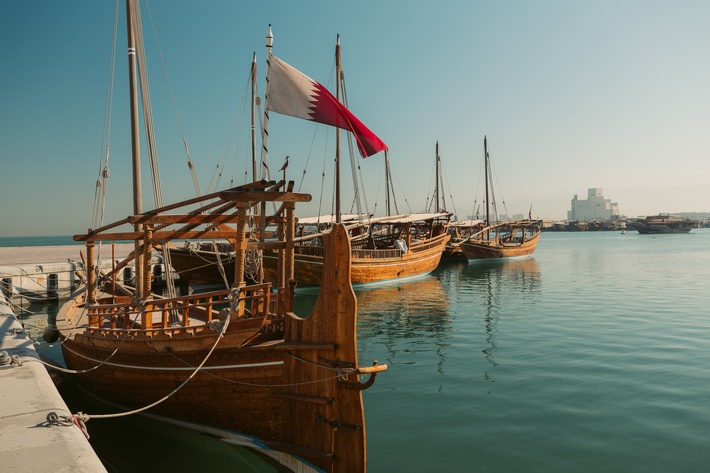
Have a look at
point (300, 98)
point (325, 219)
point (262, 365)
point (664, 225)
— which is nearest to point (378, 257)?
point (325, 219)

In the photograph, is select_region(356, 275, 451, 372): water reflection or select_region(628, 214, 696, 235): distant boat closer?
select_region(356, 275, 451, 372): water reflection

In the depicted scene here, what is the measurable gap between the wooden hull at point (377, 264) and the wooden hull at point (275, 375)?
18.8 metres

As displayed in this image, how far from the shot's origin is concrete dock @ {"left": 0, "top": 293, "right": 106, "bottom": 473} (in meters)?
4.71

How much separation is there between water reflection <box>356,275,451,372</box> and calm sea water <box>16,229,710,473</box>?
10 cm

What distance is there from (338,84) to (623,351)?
22097 millimetres

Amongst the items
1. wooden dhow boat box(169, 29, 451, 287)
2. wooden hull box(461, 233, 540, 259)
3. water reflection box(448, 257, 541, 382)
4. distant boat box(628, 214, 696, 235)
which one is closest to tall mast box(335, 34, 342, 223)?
wooden dhow boat box(169, 29, 451, 287)

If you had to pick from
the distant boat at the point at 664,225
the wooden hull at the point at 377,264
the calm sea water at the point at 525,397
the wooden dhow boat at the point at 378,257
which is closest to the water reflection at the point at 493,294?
the calm sea water at the point at 525,397

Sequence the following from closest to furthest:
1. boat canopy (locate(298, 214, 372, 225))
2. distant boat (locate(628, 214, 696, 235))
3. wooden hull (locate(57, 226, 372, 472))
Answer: wooden hull (locate(57, 226, 372, 472)) < boat canopy (locate(298, 214, 372, 225)) < distant boat (locate(628, 214, 696, 235))

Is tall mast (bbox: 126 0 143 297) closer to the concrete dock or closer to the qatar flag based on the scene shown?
the concrete dock

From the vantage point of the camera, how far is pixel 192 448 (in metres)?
7.95

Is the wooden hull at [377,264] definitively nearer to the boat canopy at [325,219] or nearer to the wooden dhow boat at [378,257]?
the wooden dhow boat at [378,257]

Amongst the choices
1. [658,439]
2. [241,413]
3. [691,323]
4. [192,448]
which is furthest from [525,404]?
[691,323]

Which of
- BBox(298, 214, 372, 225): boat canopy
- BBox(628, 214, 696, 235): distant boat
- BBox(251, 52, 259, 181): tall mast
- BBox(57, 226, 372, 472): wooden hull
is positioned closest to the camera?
BBox(57, 226, 372, 472): wooden hull

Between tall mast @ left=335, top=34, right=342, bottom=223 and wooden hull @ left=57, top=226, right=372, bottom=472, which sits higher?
tall mast @ left=335, top=34, right=342, bottom=223
